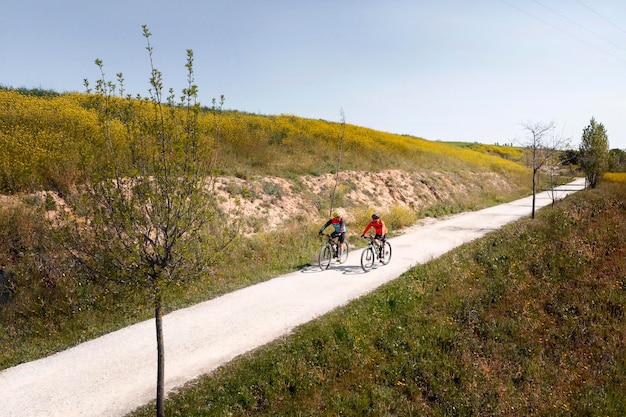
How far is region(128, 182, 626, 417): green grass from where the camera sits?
26.6 ft

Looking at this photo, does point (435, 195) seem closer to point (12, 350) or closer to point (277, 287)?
point (277, 287)

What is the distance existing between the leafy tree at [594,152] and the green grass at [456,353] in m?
22.3

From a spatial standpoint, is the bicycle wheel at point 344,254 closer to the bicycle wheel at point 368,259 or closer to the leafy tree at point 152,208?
the bicycle wheel at point 368,259

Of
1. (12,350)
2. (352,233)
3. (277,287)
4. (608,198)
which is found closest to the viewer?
(12,350)

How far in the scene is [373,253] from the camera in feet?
52.1

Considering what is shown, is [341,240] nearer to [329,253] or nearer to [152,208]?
[329,253]

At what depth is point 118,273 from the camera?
667cm

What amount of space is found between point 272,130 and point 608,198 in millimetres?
23333

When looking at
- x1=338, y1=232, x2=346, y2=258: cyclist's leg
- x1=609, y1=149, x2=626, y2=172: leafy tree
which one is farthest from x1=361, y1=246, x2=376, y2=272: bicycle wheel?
x1=609, y1=149, x2=626, y2=172: leafy tree

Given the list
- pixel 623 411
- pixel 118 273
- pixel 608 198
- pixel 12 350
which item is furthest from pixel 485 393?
pixel 608 198

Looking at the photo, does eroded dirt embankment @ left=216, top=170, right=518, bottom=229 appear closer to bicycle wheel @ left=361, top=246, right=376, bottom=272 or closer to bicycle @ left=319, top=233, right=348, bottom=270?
bicycle @ left=319, top=233, right=348, bottom=270

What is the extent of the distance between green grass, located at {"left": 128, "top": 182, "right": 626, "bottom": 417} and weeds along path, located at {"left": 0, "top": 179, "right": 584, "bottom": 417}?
67 cm

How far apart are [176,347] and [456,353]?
705 centimetres

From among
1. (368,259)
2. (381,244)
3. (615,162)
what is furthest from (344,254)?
(615,162)
